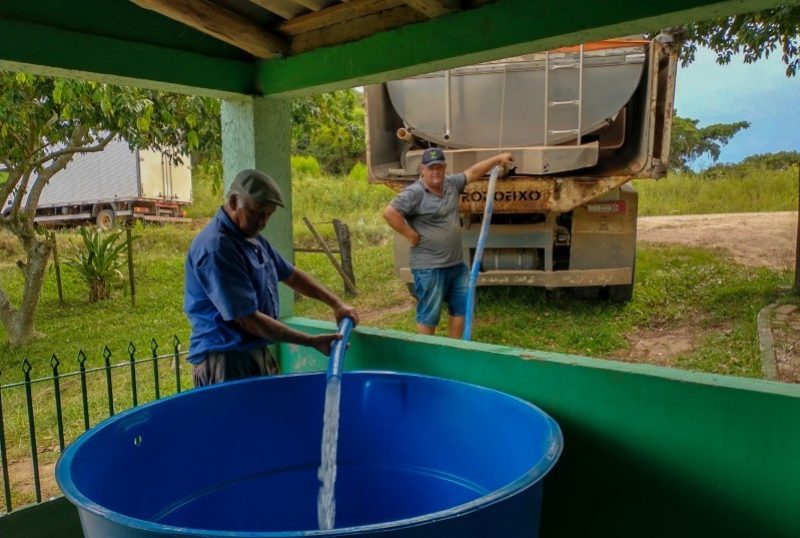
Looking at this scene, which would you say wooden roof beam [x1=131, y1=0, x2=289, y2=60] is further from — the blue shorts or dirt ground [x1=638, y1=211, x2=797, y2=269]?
dirt ground [x1=638, y1=211, x2=797, y2=269]

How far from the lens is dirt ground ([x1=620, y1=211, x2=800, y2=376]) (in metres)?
5.59

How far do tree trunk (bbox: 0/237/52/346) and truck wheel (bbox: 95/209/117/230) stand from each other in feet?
30.6

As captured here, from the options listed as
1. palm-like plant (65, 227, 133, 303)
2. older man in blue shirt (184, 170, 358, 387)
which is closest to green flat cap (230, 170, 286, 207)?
older man in blue shirt (184, 170, 358, 387)

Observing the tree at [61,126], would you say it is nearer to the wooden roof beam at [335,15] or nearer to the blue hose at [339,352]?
the wooden roof beam at [335,15]

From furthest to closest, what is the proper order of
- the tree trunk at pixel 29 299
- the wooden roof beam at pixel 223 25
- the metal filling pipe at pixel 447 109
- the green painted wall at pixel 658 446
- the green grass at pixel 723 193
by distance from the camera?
the green grass at pixel 723 193 → the tree trunk at pixel 29 299 → the metal filling pipe at pixel 447 109 → the wooden roof beam at pixel 223 25 → the green painted wall at pixel 658 446

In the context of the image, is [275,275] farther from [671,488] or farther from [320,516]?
[671,488]

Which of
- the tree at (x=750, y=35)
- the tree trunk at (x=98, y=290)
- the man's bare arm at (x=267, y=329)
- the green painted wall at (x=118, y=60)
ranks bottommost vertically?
the tree trunk at (x=98, y=290)

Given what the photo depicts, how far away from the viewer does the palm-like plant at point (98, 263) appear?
960 centimetres

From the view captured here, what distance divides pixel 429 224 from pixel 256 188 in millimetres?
2537

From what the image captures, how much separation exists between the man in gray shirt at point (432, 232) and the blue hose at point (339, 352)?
2.14 meters

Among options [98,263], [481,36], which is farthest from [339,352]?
[98,263]

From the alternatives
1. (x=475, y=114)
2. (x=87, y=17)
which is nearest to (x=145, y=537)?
(x=87, y=17)

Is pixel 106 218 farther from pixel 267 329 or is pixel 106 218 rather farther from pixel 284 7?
pixel 267 329

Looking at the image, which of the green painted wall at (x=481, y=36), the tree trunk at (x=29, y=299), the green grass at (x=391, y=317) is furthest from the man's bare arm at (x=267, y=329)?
the tree trunk at (x=29, y=299)
